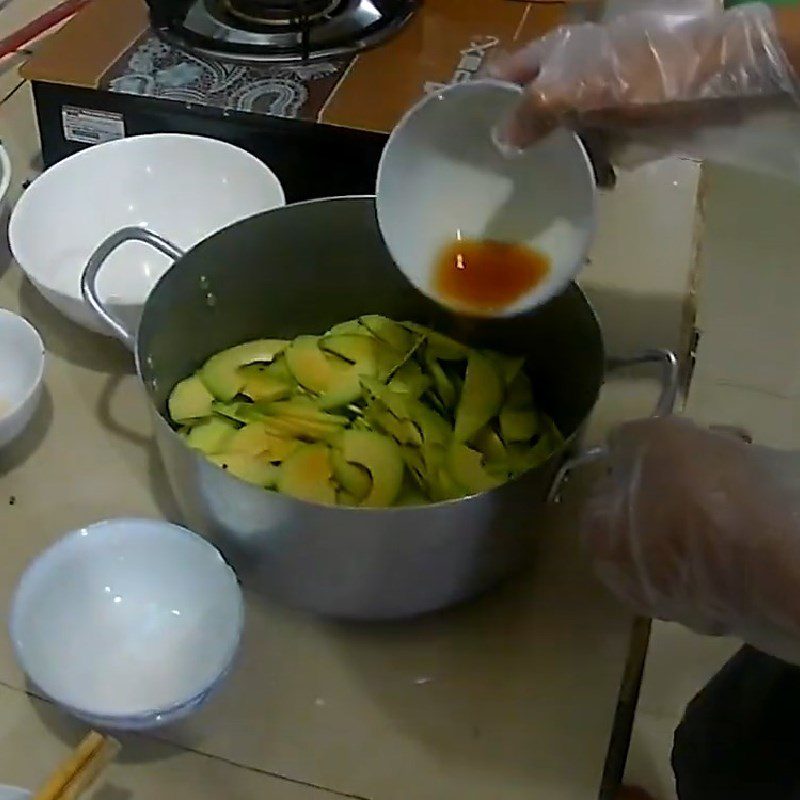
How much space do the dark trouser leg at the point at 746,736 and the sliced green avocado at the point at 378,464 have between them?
0.29 metres

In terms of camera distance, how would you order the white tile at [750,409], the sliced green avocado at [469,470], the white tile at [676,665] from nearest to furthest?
the sliced green avocado at [469,470] → the white tile at [676,665] → the white tile at [750,409]

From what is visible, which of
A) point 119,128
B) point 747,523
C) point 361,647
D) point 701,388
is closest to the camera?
point 747,523

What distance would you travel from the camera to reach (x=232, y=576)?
605 millimetres

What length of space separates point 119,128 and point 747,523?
1.86ft

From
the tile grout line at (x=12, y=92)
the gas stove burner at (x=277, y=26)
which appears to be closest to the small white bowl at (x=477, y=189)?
the gas stove burner at (x=277, y=26)

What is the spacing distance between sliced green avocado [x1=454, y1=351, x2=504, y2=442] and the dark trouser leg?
0.83 ft

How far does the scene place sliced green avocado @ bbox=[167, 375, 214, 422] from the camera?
0.68 m

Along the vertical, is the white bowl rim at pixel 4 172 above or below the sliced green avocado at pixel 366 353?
above

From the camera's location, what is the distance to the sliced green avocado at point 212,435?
0.66 m

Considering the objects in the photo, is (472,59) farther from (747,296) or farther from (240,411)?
(747,296)

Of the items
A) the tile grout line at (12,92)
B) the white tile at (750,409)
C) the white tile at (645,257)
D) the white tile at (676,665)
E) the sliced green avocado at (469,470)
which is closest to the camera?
the sliced green avocado at (469,470)

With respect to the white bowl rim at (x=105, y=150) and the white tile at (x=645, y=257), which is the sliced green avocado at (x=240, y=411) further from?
the white tile at (x=645, y=257)

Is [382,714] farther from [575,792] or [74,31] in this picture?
[74,31]

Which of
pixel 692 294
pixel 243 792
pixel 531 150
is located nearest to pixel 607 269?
pixel 692 294
